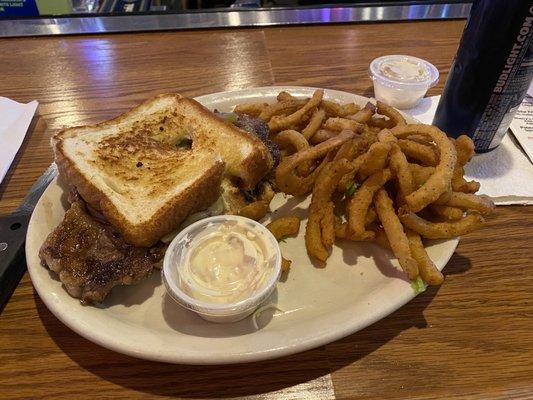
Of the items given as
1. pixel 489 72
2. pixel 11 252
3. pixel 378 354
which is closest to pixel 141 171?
pixel 11 252

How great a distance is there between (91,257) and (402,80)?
144 centimetres

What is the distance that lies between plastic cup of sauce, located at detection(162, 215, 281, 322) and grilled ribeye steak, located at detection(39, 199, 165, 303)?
10 centimetres

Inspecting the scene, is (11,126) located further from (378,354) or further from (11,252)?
(378,354)

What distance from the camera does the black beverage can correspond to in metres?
1.29

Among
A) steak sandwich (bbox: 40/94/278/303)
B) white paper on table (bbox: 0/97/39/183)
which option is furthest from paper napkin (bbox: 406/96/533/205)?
white paper on table (bbox: 0/97/39/183)

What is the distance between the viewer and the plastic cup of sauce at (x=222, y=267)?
3.41 feet

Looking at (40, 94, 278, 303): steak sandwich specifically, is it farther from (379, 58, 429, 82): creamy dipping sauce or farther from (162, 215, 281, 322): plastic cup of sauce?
(379, 58, 429, 82): creamy dipping sauce

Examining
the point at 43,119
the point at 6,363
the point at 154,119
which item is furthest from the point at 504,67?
the point at 43,119

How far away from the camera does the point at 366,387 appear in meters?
1.03

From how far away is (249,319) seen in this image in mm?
1119

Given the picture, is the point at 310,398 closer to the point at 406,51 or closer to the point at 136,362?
the point at 136,362

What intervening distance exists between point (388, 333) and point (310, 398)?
10.5 inches

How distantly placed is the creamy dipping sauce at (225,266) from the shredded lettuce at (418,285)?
1.16 ft

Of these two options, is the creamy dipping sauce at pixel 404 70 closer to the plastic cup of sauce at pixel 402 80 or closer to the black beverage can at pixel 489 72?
the plastic cup of sauce at pixel 402 80
